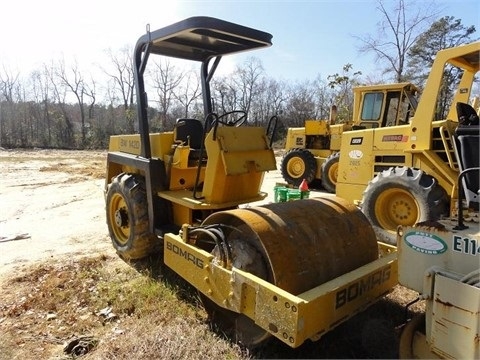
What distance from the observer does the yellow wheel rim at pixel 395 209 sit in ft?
17.6

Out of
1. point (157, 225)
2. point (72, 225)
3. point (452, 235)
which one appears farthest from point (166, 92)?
point (452, 235)

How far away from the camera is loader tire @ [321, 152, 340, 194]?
1020 cm

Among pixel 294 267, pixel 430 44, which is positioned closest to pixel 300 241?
pixel 294 267

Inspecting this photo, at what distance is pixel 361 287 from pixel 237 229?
100 centimetres

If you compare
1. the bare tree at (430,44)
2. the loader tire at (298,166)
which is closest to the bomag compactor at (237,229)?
the loader tire at (298,166)

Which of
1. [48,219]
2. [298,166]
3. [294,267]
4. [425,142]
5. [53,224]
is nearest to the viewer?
[294,267]

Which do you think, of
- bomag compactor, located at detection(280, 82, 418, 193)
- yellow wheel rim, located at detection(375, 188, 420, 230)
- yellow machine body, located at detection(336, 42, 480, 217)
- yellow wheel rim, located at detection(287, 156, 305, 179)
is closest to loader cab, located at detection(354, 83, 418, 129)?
bomag compactor, located at detection(280, 82, 418, 193)

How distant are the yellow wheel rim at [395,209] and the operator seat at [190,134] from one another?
8.77 feet

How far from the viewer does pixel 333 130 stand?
36.5 ft

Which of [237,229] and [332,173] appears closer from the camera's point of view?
[237,229]

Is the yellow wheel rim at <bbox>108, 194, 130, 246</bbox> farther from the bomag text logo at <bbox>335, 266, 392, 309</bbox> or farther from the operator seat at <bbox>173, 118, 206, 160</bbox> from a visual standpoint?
the bomag text logo at <bbox>335, 266, 392, 309</bbox>

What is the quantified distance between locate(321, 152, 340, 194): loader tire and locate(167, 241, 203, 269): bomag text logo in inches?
289

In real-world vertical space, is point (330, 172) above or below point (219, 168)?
below

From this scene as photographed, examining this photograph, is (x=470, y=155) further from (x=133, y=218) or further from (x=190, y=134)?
(x=133, y=218)
